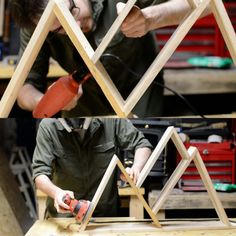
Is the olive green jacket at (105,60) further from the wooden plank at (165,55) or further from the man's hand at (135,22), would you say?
the wooden plank at (165,55)

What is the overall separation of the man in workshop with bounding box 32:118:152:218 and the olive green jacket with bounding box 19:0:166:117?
0.33ft

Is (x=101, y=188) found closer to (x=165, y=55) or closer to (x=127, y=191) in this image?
(x=127, y=191)

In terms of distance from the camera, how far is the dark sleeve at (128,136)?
49.3 inches

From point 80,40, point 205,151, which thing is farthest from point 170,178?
point 80,40

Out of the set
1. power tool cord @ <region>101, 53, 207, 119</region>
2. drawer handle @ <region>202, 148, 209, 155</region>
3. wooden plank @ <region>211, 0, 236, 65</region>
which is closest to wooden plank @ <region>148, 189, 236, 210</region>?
drawer handle @ <region>202, 148, 209, 155</region>

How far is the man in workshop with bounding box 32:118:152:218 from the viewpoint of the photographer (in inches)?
49.0

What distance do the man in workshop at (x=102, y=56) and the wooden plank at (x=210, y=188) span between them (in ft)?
0.91

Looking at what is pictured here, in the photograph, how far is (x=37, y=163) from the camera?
126cm

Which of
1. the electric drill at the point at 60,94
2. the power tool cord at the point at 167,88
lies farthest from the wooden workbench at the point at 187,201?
the electric drill at the point at 60,94

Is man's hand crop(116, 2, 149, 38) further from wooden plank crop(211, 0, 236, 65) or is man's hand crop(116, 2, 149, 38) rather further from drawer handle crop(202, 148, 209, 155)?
drawer handle crop(202, 148, 209, 155)

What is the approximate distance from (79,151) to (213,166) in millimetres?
347

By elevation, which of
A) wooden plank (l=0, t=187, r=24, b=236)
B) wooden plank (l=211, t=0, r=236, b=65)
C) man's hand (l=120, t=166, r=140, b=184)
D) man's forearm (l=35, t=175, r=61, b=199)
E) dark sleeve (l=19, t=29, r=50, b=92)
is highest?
dark sleeve (l=19, t=29, r=50, b=92)

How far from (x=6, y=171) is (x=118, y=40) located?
18.4 inches

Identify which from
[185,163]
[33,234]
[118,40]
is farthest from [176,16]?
[33,234]
